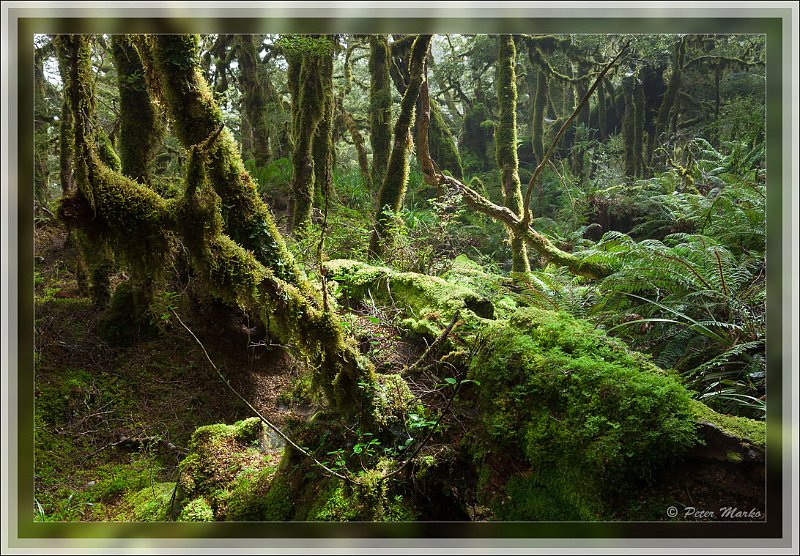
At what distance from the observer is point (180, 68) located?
270 cm

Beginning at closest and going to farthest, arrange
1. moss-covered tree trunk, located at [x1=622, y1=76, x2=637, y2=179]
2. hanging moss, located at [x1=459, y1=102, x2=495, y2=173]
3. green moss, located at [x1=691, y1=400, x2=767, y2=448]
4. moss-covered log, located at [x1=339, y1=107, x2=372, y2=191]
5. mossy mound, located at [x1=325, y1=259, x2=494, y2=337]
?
green moss, located at [x1=691, y1=400, x2=767, y2=448] → mossy mound, located at [x1=325, y1=259, x2=494, y2=337] → moss-covered log, located at [x1=339, y1=107, x2=372, y2=191] → moss-covered tree trunk, located at [x1=622, y1=76, x2=637, y2=179] → hanging moss, located at [x1=459, y1=102, x2=495, y2=173]

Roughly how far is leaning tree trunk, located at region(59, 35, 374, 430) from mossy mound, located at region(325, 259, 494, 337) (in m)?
0.82

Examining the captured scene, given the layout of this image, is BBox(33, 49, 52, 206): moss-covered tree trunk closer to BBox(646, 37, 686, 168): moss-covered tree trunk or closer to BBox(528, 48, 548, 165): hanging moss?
BBox(528, 48, 548, 165): hanging moss

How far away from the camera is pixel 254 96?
25.8 feet

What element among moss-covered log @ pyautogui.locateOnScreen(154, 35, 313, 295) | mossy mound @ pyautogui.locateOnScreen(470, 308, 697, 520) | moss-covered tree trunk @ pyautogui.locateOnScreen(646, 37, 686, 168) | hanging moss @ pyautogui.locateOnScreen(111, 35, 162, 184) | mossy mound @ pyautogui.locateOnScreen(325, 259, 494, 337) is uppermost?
moss-covered tree trunk @ pyautogui.locateOnScreen(646, 37, 686, 168)

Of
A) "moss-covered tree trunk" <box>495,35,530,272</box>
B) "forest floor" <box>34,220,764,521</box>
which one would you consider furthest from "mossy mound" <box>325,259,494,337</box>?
"moss-covered tree trunk" <box>495,35,530,272</box>

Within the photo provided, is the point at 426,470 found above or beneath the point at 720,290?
beneath

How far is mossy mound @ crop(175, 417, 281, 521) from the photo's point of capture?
2812 mm

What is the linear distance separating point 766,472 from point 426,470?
5.32 feet

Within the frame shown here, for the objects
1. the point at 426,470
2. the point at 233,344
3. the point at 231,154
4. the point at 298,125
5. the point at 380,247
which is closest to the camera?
the point at 426,470

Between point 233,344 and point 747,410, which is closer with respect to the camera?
point 747,410

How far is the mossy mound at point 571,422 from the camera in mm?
2189
